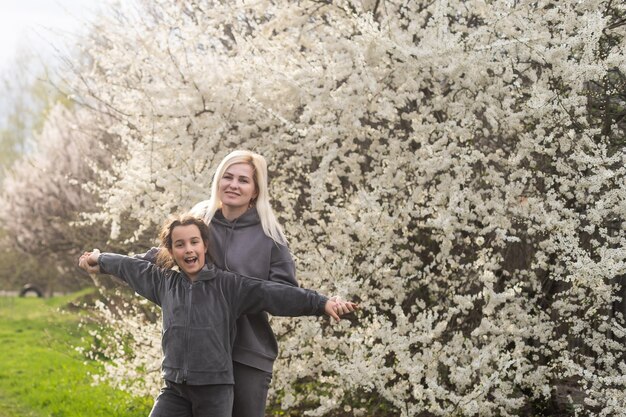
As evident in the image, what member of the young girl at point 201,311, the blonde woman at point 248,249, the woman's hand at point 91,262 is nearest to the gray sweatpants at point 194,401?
the young girl at point 201,311

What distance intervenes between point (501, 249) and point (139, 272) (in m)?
3.03

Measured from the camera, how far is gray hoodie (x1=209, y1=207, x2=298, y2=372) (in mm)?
3725

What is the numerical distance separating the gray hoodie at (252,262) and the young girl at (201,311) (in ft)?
0.28

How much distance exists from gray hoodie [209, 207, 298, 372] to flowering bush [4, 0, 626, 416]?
1.83 m

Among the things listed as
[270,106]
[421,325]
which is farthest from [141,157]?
[421,325]

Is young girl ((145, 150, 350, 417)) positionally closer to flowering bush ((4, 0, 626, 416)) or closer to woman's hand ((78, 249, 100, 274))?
woman's hand ((78, 249, 100, 274))

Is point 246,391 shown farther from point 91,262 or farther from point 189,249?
point 91,262

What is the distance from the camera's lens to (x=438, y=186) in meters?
5.69

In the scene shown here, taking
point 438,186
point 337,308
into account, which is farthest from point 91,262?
point 438,186

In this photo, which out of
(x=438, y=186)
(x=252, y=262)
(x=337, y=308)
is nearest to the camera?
(x=337, y=308)

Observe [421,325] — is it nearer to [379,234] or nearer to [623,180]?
[379,234]

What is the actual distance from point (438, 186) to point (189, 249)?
2465 mm

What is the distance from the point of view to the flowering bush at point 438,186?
5449mm

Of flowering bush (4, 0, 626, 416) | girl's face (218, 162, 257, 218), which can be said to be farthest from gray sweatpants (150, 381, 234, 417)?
flowering bush (4, 0, 626, 416)
